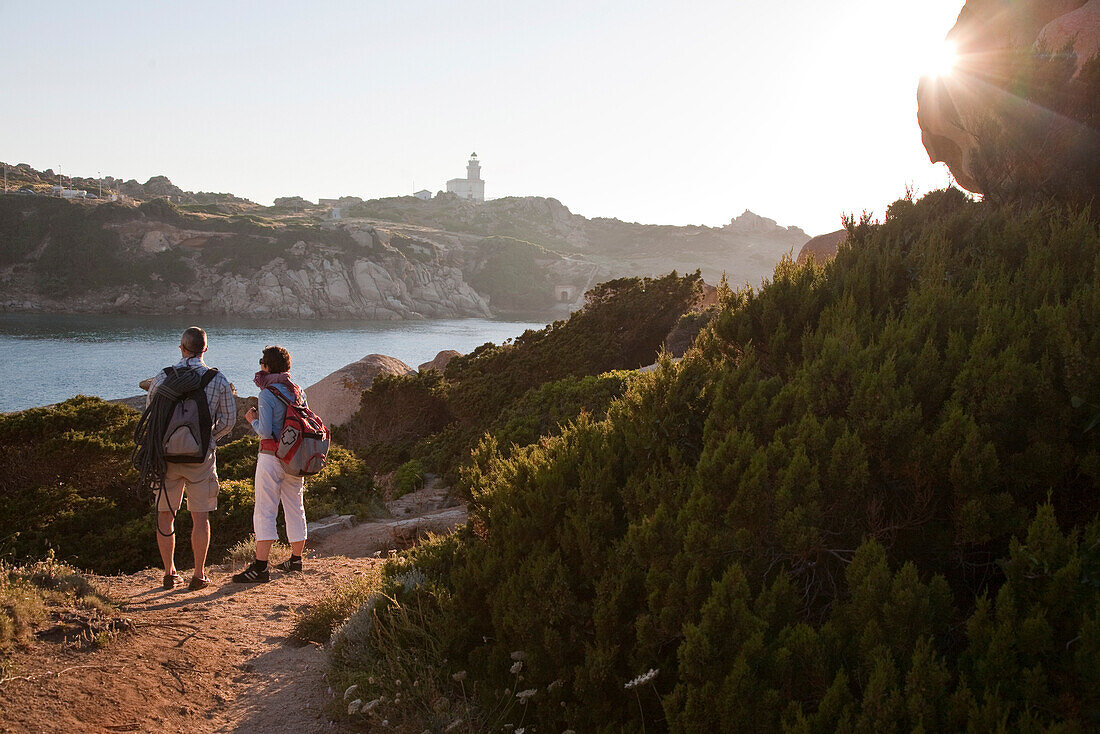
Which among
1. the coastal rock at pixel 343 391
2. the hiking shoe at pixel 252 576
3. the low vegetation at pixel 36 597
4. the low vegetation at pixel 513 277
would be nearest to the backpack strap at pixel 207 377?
the low vegetation at pixel 36 597

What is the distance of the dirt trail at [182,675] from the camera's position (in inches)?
138

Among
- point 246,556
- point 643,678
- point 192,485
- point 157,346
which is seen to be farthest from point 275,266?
point 643,678

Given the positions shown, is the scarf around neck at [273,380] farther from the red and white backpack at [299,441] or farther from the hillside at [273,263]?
the hillside at [273,263]

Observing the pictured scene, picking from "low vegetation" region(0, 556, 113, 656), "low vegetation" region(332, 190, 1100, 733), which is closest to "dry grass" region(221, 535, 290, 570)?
"low vegetation" region(0, 556, 113, 656)

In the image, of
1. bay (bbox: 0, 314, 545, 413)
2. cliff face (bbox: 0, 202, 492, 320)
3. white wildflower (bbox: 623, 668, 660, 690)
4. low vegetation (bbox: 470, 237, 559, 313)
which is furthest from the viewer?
low vegetation (bbox: 470, 237, 559, 313)

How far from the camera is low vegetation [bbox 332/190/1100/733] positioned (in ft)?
8.73

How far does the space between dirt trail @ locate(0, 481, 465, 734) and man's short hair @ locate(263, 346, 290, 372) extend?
70.9 inches

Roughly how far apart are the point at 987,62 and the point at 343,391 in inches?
674

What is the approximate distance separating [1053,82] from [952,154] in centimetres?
466

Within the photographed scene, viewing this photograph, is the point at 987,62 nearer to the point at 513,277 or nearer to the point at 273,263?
the point at 273,263

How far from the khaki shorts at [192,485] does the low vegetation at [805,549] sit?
6.68 ft

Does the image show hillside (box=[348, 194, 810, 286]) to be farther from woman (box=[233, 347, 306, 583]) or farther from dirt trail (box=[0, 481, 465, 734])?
dirt trail (box=[0, 481, 465, 734])

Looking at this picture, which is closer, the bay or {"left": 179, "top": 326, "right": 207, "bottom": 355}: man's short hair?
{"left": 179, "top": 326, "right": 207, "bottom": 355}: man's short hair

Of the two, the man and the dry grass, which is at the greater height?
the man
